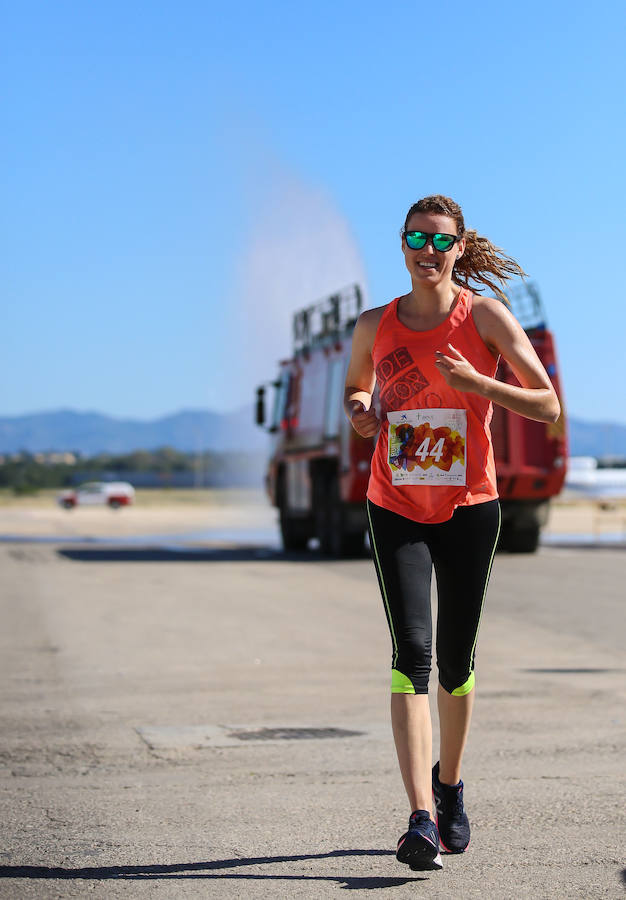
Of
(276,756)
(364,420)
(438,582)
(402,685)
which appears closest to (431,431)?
(364,420)

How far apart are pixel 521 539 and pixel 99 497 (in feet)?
191

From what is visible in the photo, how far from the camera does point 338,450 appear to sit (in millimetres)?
21328

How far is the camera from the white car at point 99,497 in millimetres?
76000

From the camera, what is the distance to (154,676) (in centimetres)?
930

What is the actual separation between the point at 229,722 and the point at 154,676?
1.98 meters

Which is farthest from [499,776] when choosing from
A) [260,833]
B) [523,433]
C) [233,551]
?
[233,551]

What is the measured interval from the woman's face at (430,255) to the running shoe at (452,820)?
63.5 inches

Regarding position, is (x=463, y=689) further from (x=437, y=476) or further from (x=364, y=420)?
(x=364, y=420)

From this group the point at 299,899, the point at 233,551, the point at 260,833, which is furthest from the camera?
the point at 233,551

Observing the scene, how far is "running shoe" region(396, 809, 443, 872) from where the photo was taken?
4145mm

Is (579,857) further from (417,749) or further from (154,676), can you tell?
(154,676)

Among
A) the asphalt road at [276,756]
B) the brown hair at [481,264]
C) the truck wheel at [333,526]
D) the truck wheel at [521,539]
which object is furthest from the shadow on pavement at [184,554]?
the brown hair at [481,264]

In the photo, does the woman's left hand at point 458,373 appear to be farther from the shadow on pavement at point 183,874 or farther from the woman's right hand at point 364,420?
the shadow on pavement at point 183,874

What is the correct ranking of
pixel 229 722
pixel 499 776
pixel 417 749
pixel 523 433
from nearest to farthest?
pixel 417 749, pixel 499 776, pixel 229 722, pixel 523 433
